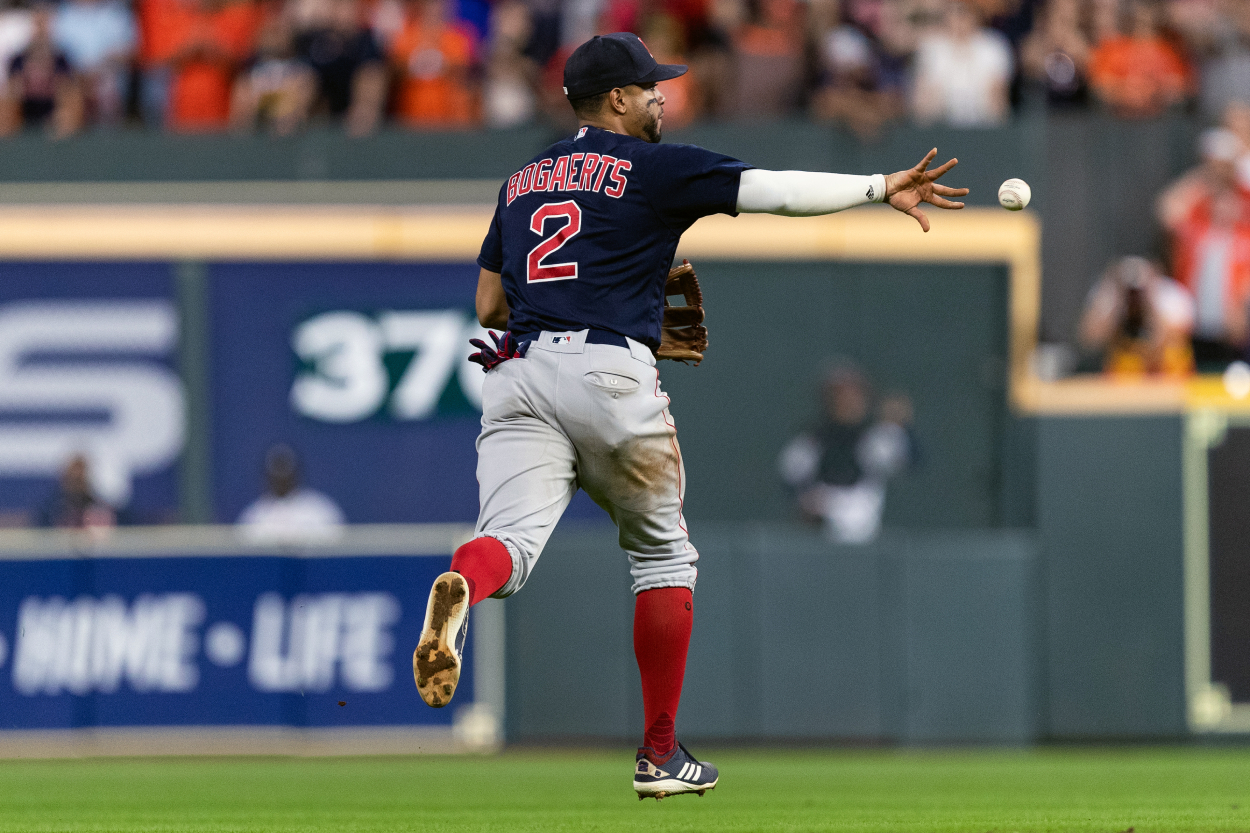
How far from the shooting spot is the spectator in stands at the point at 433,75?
13.3 meters

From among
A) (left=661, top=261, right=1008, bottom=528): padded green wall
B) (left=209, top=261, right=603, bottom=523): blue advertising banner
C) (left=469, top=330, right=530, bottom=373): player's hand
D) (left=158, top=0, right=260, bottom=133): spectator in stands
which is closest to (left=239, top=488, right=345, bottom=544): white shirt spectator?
(left=209, top=261, right=603, bottom=523): blue advertising banner

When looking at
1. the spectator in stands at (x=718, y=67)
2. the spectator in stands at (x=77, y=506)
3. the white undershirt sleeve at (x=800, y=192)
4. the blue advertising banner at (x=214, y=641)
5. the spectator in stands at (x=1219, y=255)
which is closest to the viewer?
the white undershirt sleeve at (x=800, y=192)

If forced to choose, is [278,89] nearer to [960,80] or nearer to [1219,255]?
[960,80]

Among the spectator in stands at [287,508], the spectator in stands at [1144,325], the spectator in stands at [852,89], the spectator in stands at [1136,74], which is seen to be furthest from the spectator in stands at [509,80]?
the spectator in stands at [1144,325]

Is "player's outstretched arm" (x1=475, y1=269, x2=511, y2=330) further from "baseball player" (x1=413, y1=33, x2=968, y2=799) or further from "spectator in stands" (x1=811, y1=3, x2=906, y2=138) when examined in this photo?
"spectator in stands" (x1=811, y1=3, x2=906, y2=138)

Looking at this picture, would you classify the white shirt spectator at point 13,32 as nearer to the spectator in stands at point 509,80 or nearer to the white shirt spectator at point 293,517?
the spectator in stands at point 509,80

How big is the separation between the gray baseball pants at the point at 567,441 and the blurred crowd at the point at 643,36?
307 inches

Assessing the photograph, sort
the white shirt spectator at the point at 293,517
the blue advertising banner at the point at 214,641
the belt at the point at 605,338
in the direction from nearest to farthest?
the belt at the point at 605,338 → the blue advertising banner at the point at 214,641 → the white shirt spectator at the point at 293,517

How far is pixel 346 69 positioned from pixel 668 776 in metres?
8.83

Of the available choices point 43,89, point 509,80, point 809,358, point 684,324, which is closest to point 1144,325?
point 809,358

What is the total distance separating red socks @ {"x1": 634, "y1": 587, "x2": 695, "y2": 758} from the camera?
18.3 ft

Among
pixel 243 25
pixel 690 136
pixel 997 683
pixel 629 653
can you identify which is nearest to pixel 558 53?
pixel 690 136

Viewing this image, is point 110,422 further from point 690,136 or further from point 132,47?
point 690,136

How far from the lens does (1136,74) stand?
520 inches
